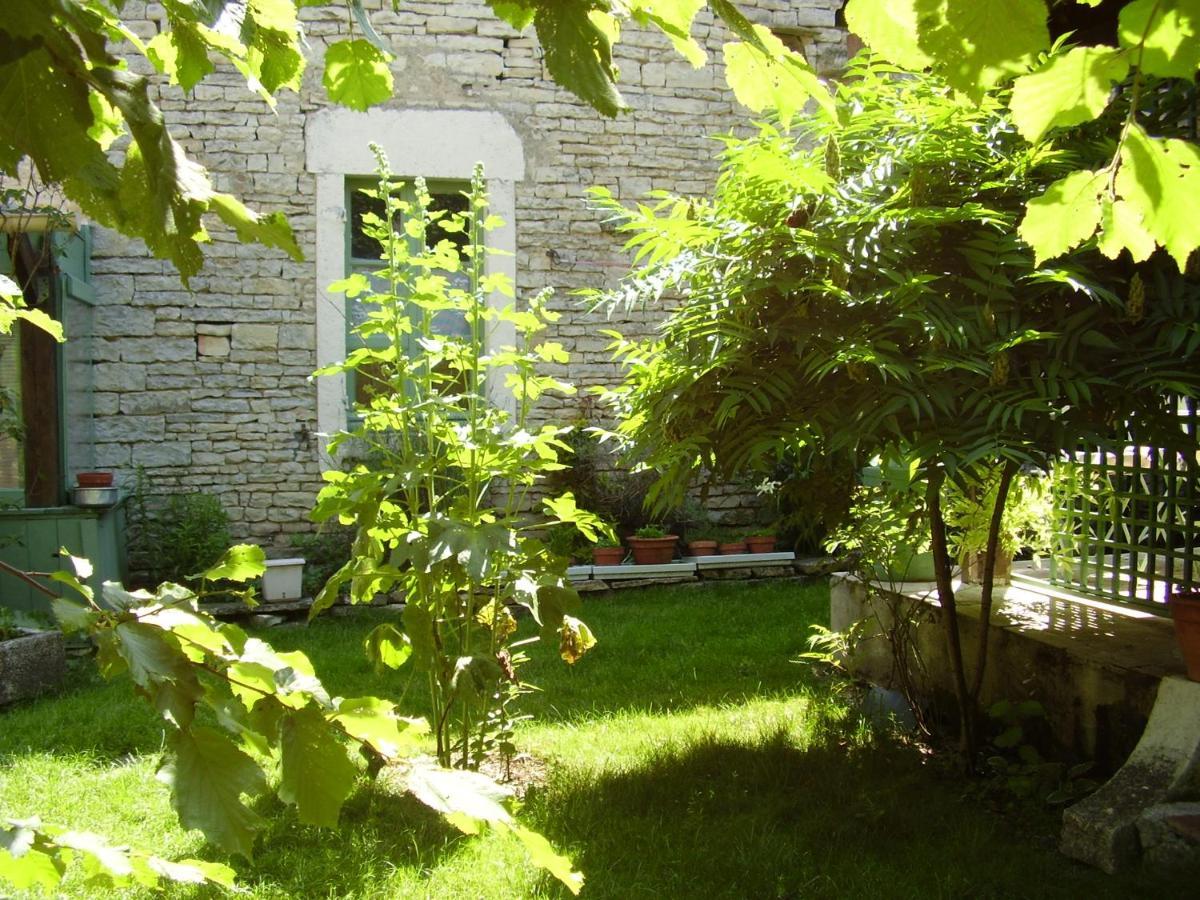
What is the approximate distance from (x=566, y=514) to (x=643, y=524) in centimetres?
474

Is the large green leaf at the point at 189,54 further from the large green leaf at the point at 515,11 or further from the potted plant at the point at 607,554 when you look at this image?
the potted plant at the point at 607,554

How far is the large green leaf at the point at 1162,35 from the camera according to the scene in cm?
77

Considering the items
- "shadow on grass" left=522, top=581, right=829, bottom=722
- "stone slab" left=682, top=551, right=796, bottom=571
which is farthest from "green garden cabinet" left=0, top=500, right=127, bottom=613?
"stone slab" left=682, top=551, right=796, bottom=571

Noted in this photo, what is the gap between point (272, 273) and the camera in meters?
7.80

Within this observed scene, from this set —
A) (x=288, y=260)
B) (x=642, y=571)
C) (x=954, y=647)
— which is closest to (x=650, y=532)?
(x=642, y=571)

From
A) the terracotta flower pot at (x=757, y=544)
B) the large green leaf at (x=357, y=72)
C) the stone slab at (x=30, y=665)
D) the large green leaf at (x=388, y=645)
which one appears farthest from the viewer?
the terracotta flower pot at (x=757, y=544)

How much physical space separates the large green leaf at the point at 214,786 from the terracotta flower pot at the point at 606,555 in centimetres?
709

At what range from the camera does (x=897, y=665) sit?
4.36 meters

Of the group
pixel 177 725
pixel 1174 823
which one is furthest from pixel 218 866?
pixel 1174 823

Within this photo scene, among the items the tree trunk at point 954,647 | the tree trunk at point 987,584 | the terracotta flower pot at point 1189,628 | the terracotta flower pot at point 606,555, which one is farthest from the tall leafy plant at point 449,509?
the terracotta flower pot at point 606,555

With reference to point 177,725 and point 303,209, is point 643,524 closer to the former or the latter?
point 303,209

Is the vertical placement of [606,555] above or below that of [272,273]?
below

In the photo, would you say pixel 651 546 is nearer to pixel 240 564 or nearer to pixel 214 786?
pixel 240 564

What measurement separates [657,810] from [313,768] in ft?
9.35
